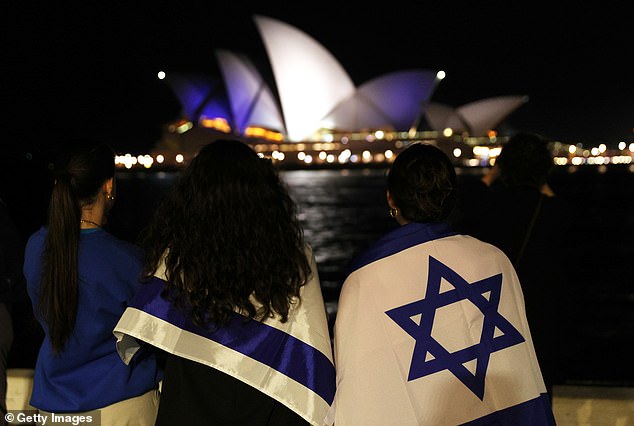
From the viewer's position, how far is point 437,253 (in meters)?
1.60

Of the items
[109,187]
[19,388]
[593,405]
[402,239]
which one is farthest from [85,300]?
[593,405]

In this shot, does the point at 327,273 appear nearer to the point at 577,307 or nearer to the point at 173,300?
the point at 577,307

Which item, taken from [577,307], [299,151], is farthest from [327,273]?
[299,151]

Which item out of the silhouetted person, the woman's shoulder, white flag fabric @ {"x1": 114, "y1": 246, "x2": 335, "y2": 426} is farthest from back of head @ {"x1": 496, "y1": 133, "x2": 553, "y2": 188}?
the woman's shoulder

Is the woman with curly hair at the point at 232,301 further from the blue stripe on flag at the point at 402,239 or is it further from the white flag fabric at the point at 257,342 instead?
the blue stripe on flag at the point at 402,239

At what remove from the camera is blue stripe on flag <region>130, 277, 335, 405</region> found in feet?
4.91

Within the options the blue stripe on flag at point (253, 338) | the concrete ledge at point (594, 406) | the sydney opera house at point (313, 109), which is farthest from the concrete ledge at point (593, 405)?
the sydney opera house at point (313, 109)

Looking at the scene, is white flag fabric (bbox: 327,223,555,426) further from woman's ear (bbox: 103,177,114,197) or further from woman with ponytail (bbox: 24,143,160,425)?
woman's ear (bbox: 103,177,114,197)

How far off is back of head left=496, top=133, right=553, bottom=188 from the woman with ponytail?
1203 millimetres

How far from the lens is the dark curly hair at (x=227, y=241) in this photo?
1.46 meters

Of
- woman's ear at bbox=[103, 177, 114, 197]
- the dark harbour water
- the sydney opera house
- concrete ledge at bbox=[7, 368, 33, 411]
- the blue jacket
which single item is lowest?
the dark harbour water

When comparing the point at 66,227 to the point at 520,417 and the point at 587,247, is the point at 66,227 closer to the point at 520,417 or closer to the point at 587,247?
the point at 520,417

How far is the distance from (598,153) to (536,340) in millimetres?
83771

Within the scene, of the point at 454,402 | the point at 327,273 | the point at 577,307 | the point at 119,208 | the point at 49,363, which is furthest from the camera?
the point at 119,208
